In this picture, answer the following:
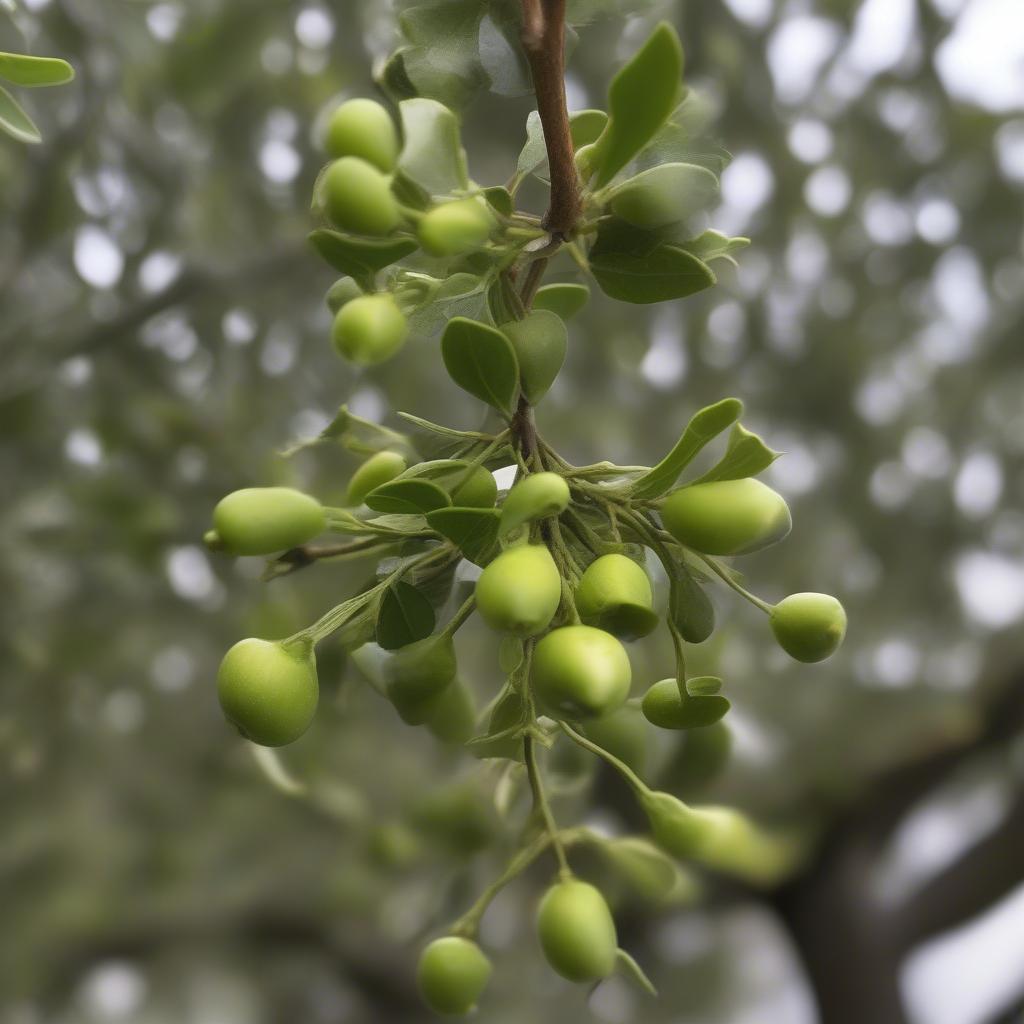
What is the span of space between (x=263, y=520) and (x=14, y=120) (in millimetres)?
134

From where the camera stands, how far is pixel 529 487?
0.70ft

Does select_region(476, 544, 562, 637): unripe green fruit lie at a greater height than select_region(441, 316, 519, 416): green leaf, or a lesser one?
lesser

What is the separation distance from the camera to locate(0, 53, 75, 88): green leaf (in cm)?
25

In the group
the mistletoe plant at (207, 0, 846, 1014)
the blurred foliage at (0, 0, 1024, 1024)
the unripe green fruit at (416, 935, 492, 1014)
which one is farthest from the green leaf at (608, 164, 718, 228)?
the blurred foliage at (0, 0, 1024, 1024)

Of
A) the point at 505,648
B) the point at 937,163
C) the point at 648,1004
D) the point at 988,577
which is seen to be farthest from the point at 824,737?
the point at 505,648

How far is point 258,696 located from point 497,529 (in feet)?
0.24

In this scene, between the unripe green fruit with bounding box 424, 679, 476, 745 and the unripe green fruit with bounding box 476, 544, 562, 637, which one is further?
the unripe green fruit with bounding box 424, 679, 476, 745

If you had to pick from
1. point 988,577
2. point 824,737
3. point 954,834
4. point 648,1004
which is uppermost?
point 988,577

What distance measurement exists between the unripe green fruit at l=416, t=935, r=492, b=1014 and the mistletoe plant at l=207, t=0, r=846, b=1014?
0.04 m

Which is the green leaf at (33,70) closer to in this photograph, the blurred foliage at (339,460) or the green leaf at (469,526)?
the green leaf at (469,526)

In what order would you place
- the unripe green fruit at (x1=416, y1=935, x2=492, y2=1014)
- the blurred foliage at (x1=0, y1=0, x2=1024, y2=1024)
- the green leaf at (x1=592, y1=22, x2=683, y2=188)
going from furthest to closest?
the blurred foliage at (x1=0, y1=0, x2=1024, y2=1024)
the unripe green fruit at (x1=416, y1=935, x2=492, y2=1014)
the green leaf at (x1=592, y1=22, x2=683, y2=188)

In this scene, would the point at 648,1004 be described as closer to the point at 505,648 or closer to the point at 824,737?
the point at 824,737

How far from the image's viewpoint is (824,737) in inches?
47.5

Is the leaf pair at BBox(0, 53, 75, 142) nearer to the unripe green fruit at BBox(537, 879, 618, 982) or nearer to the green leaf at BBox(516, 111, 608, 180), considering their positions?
the green leaf at BBox(516, 111, 608, 180)
